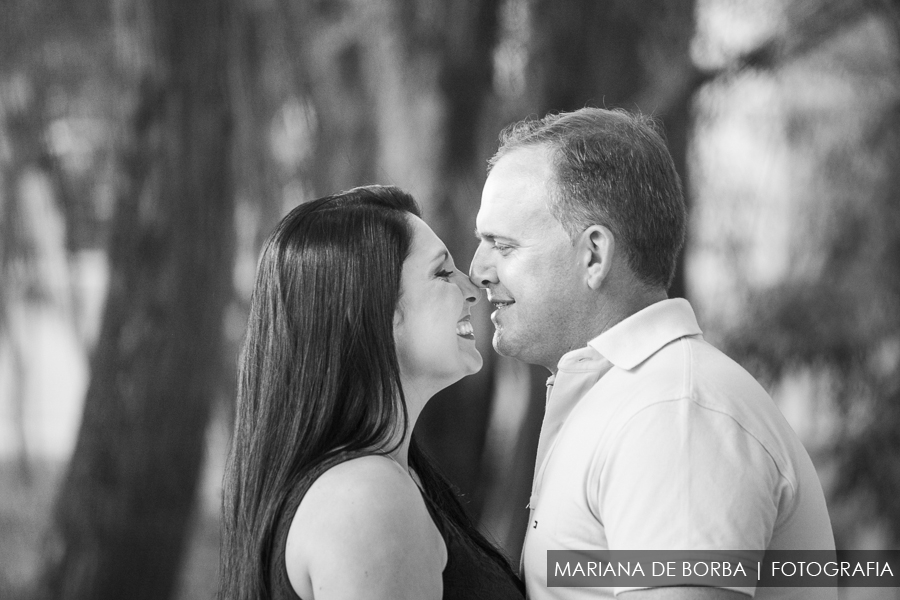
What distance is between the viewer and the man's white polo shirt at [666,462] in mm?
1085

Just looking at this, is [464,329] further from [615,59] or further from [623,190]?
[615,59]

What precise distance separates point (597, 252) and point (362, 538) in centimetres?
57

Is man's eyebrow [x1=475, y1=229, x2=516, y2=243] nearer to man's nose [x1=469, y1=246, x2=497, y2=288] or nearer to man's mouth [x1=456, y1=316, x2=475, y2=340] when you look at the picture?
man's nose [x1=469, y1=246, x2=497, y2=288]

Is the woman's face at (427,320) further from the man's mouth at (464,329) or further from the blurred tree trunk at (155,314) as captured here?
the blurred tree trunk at (155,314)

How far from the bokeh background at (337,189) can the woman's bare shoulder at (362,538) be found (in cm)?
194

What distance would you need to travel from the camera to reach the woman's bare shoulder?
1088 mm

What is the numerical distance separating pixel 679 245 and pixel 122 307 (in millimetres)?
2036

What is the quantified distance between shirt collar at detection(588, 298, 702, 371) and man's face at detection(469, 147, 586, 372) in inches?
4.0

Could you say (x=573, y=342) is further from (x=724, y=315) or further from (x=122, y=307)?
(x=724, y=315)

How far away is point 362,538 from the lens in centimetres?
109

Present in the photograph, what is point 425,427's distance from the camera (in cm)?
353

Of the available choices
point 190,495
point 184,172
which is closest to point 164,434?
point 190,495

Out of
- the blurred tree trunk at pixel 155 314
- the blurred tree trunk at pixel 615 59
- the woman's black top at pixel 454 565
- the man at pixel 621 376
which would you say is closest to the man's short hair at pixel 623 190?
the man at pixel 621 376

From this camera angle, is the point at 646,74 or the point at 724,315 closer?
the point at 646,74
